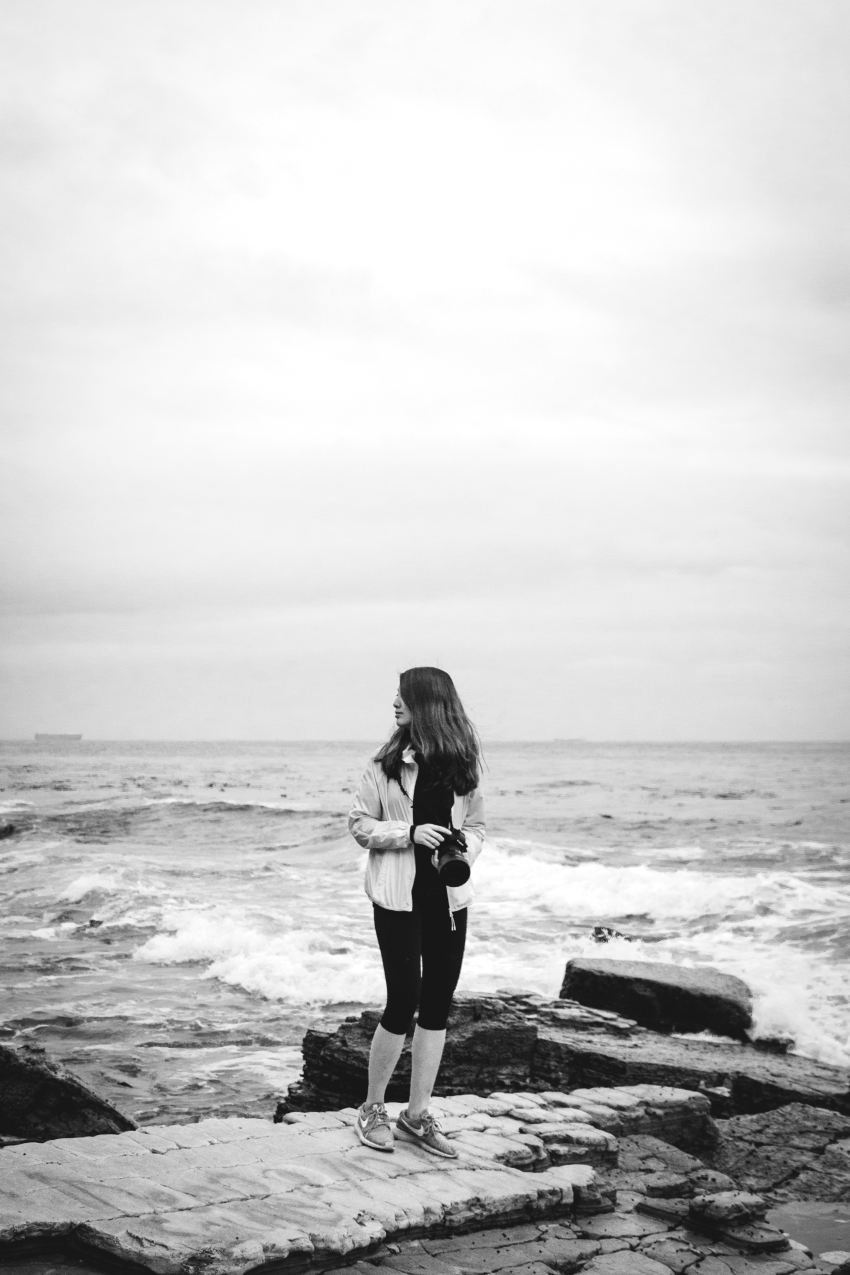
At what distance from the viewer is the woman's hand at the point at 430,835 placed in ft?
14.7

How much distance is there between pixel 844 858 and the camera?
2205 centimetres

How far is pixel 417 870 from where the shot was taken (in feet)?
15.0

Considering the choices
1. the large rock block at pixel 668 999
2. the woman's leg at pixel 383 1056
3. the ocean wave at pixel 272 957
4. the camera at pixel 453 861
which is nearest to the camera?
the camera at pixel 453 861

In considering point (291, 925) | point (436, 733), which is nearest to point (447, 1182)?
point (436, 733)

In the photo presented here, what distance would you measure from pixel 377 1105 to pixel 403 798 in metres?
1.45

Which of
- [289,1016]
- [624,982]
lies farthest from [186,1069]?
[624,982]

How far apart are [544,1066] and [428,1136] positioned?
3.10 meters

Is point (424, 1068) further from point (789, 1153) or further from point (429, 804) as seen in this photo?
point (789, 1153)

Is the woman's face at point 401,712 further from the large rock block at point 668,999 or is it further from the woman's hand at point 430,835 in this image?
the large rock block at point 668,999

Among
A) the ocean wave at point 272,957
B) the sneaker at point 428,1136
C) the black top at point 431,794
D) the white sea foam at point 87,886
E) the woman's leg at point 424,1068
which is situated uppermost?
the black top at point 431,794

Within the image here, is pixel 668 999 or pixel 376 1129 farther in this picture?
pixel 668 999

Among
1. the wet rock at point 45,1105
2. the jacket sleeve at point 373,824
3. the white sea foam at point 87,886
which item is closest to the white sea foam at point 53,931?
the white sea foam at point 87,886

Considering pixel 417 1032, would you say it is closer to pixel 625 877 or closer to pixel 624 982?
pixel 624 982

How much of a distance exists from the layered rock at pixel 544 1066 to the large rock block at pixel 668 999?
1.22 m
